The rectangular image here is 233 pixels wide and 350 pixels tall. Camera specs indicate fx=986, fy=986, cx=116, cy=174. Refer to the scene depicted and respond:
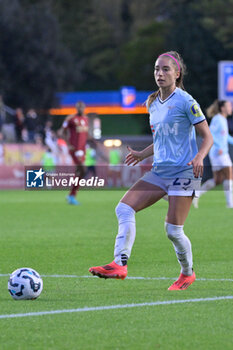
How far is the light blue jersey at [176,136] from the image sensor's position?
29.5ft

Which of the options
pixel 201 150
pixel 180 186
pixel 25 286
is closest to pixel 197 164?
pixel 201 150

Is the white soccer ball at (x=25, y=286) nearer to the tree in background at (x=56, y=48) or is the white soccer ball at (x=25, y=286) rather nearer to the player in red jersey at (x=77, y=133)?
the player in red jersey at (x=77, y=133)

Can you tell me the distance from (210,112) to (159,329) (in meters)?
14.0

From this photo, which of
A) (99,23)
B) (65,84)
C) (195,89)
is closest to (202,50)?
(195,89)

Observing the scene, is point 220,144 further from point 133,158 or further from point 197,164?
point 197,164

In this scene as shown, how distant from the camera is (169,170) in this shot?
905cm

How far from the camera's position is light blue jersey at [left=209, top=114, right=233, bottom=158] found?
822 inches

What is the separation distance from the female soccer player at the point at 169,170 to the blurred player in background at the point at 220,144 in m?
11.7

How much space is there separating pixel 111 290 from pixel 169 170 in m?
1.26

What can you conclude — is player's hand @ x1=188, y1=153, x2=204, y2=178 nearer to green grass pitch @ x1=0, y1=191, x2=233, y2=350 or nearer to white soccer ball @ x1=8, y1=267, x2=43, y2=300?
green grass pitch @ x1=0, y1=191, x2=233, y2=350

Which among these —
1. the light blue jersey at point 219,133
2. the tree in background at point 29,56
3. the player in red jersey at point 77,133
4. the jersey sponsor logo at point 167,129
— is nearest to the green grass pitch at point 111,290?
the jersey sponsor logo at point 167,129

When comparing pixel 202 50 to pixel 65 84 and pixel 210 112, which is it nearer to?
pixel 65 84

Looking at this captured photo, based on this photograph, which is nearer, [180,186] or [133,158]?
[180,186]

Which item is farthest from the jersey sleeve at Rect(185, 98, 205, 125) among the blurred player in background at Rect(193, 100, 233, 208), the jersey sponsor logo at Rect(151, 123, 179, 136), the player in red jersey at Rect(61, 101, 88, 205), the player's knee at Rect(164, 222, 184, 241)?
the player in red jersey at Rect(61, 101, 88, 205)
